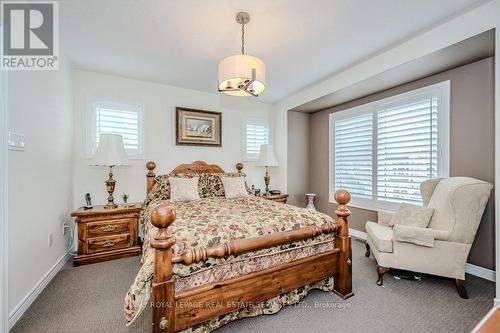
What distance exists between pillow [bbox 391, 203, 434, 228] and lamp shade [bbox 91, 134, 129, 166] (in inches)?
138

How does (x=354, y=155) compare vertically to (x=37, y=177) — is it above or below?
above

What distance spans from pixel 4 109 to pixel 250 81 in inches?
71.5

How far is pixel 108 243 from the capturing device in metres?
2.93

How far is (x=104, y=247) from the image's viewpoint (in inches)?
114

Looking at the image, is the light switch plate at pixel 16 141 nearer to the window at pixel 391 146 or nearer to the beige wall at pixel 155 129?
the beige wall at pixel 155 129

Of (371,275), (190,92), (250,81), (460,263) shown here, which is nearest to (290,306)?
(371,275)

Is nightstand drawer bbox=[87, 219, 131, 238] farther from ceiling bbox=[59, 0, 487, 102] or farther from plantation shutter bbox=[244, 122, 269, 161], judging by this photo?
plantation shutter bbox=[244, 122, 269, 161]

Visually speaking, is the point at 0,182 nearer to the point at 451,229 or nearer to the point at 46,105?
the point at 46,105

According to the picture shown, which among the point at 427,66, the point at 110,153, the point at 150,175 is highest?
the point at 427,66

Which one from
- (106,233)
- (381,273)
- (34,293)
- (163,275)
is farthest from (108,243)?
(381,273)

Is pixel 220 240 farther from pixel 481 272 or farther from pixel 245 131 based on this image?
pixel 245 131

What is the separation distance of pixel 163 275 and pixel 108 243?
2074mm

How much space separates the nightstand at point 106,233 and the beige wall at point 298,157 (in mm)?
2859

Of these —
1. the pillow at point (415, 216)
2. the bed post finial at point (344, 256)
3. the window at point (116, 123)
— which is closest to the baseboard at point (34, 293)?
the window at point (116, 123)
